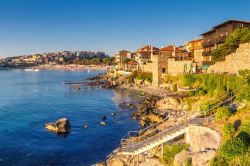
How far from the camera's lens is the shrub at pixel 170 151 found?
25464 mm

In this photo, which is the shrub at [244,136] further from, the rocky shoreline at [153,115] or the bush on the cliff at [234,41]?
the bush on the cliff at [234,41]

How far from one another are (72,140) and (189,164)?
23.8 meters

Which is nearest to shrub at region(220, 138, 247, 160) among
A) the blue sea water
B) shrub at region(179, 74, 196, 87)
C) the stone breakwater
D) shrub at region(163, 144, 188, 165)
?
shrub at region(163, 144, 188, 165)

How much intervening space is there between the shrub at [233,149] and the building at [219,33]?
148 ft

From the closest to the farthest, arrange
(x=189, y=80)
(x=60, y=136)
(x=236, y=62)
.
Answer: (x=60, y=136) → (x=236, y=62) → (x=189, y=80)

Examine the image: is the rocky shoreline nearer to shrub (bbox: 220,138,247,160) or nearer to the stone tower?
the stone tower

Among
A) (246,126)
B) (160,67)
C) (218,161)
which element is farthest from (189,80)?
(218,161)

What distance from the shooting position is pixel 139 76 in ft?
322

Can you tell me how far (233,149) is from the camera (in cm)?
1881

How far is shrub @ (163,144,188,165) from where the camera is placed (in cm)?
2546

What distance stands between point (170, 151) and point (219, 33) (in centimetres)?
4495

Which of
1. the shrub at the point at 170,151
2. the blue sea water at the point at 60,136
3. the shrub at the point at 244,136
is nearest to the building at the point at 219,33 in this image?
the blue sea water at the point at 60,136

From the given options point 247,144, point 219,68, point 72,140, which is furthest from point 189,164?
point 219,68

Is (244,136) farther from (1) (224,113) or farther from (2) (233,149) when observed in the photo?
(1) (224,113)
